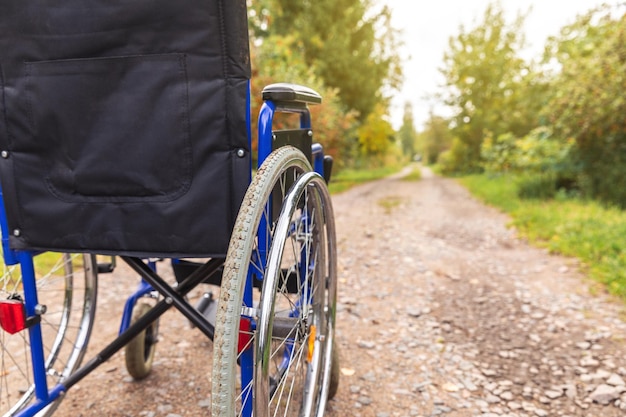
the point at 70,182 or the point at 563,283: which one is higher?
the point at 70,182

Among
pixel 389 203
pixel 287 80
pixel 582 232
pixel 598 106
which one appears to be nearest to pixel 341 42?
pixel 287 80

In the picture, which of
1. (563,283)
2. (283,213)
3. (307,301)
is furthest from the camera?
(563,283)

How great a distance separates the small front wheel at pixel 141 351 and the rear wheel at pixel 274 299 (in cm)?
62

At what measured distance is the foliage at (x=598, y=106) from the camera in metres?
6.11

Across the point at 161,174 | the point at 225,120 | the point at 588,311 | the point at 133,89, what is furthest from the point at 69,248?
the point at 588,311

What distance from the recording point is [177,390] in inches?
82.7

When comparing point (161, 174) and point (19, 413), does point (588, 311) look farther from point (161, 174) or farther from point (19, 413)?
point (19, 413)

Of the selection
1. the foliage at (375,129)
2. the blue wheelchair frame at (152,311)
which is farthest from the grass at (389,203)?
the foliage at (375,129)

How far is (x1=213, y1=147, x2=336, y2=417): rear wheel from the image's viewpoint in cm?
100

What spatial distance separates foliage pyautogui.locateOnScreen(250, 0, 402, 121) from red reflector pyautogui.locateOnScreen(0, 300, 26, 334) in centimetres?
1292

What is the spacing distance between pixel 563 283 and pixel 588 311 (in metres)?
0.59

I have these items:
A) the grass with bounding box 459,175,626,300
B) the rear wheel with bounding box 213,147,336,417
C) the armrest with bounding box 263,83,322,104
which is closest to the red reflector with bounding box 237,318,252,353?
the rear wheel with bounding box 213,147,336,417

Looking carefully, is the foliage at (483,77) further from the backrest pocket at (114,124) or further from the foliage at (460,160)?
the backrest pocket at (114,124)

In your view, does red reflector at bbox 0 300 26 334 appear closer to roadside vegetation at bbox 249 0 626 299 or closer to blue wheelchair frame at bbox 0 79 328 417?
blue wheelchair frame at bbox 0 79 328 417
